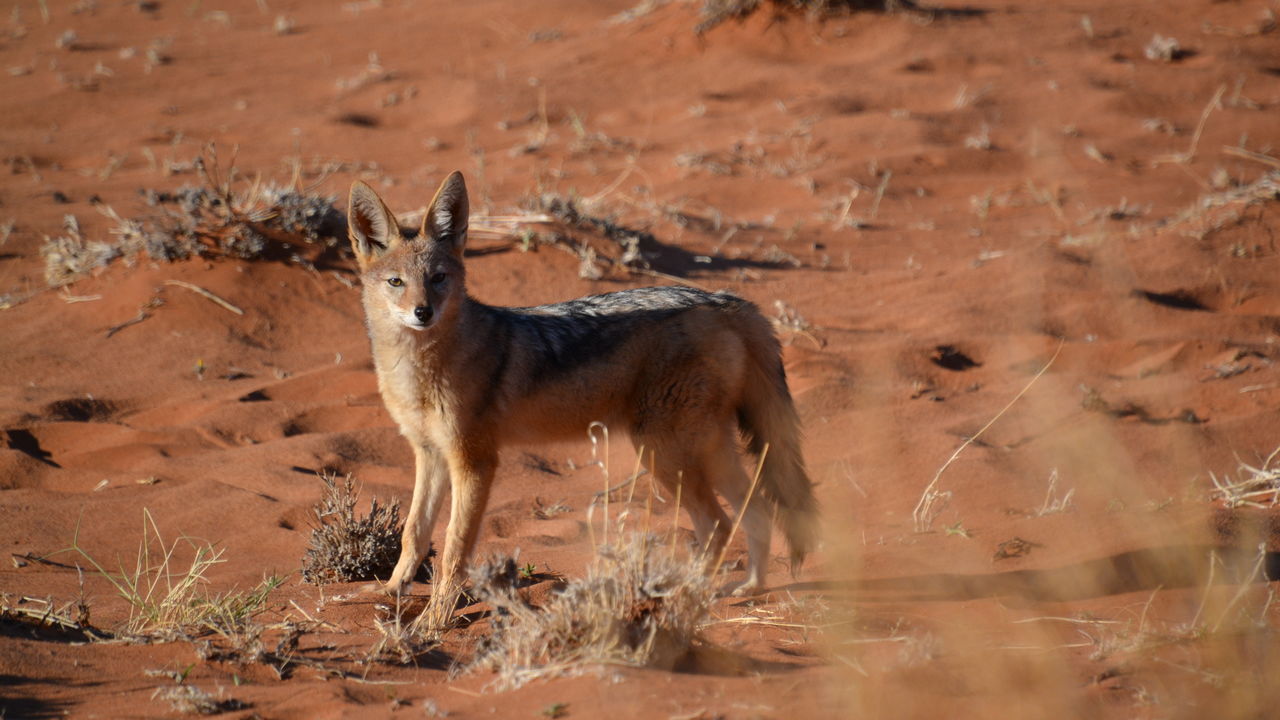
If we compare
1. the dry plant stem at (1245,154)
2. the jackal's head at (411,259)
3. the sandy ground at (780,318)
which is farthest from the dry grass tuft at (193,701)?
the dry plant stem at (1245,154)

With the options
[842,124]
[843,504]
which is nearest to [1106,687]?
[843,504]

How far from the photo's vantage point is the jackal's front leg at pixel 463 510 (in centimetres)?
498

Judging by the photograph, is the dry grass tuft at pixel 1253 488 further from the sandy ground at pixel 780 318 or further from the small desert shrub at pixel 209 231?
the small desert shrub at pixel 209 231

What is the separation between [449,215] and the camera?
18.2 ft

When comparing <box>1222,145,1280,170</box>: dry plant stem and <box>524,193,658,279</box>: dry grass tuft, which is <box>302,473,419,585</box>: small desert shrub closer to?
<box>524,193,658,279</box>: dry grass tuft

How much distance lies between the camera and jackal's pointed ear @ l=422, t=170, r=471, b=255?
17.7 ft

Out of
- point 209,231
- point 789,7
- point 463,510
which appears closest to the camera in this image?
point 463,510

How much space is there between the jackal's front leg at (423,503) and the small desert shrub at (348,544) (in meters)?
0.16

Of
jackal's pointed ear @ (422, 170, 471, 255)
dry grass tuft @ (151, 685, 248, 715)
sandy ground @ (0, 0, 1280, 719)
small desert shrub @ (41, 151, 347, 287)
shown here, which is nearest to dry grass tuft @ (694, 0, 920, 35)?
sandy ground @ (0, 0, 1280, 719)

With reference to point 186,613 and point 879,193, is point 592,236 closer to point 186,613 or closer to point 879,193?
point 879,193

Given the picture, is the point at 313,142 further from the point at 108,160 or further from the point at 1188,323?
the point at 1188,323

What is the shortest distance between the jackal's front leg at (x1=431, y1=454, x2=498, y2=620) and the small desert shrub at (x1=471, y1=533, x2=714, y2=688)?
104 cm

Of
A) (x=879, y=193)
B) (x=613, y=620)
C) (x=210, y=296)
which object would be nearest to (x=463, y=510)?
(x=613, y=620)

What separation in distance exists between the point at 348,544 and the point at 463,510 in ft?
2.34
